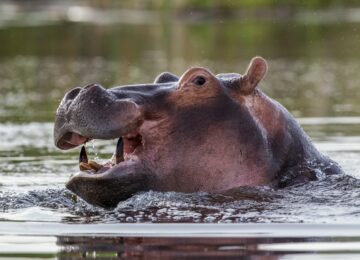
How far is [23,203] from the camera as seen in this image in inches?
278

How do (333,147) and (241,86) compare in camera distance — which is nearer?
(241,86)

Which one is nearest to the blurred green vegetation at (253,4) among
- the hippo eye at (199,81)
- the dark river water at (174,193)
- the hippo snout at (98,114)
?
the dark river water at (174,193)

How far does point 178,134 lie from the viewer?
654 centimetres

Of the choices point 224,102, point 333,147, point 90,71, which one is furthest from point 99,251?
point 90,71

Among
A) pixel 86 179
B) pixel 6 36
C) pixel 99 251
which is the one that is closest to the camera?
pixel 99 251

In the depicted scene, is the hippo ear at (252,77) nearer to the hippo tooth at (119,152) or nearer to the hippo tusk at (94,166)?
the hippo tooth at (119,152)

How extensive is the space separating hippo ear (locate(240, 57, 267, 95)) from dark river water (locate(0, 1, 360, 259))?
61 centimetres

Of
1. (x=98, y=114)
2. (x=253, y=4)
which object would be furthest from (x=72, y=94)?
(x=253, y=4)

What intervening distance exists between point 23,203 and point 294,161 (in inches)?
67.7

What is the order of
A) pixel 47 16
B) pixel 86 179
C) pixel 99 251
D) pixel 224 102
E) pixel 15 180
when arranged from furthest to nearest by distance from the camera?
pixel 47 16
pixel 15 180
pixel 224 102
pixel 86 179
pixel 99 251

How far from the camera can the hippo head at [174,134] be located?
629 cm

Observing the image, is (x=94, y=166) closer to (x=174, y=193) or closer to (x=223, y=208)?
(x=174, y=193)

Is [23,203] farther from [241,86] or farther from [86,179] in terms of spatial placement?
[241,86]

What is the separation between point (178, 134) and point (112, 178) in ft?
1.67
